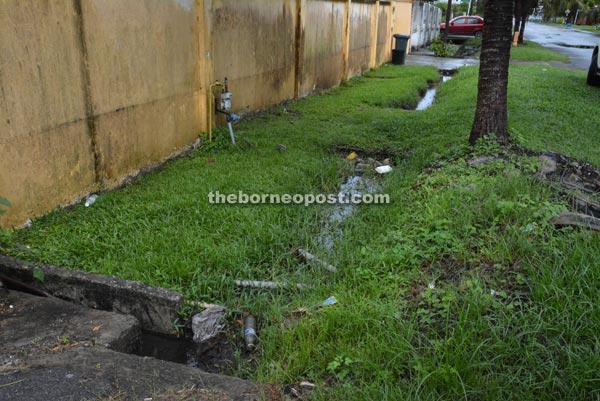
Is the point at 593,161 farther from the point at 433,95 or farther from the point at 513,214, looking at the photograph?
the point at 433,95

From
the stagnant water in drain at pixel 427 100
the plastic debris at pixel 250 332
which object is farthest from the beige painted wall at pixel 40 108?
the stagnant water in drain at pixel 427 100

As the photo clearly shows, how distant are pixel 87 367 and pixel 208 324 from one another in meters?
0.87

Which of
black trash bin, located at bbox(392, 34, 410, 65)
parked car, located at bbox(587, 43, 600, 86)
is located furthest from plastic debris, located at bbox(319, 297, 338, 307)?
black trash bin, located at bbox(392, 34, 410, 65)

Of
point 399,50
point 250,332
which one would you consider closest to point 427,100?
point 399,50

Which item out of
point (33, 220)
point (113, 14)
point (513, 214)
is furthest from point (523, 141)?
point (33, 220)

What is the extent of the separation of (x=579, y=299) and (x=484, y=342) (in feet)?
2.27

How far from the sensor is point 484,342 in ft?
8.99

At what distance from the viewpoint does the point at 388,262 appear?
3.74 m

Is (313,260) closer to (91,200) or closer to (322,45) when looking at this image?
(91,200)

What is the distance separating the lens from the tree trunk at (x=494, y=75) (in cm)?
585

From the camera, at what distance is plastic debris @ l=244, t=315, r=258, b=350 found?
3.31 m

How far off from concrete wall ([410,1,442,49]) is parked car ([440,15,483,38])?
116 cm

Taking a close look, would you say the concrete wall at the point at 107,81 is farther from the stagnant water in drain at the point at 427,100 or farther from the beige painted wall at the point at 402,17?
the beige painted wall at the point at 402,17

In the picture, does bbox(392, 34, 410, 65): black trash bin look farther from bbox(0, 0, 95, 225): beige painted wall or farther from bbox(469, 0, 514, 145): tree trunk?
bbox(0, 0, 95, 225): beige painted wall
